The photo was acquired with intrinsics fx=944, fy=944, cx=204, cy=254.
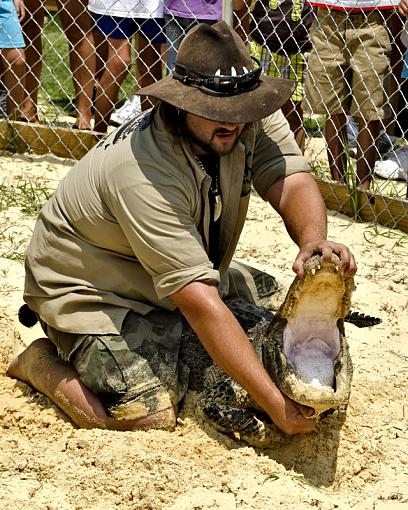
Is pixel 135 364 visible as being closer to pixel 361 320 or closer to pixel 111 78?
pixel 361 320

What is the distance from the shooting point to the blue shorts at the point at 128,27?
620 centimetres

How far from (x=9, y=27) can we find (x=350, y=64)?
7.50 ft

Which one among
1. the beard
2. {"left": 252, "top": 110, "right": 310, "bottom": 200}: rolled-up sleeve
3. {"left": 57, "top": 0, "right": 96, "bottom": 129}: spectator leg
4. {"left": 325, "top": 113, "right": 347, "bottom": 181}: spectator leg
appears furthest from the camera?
{"left": 57, "top": 0, "right": 96, "bottom": 129}: spectator leg

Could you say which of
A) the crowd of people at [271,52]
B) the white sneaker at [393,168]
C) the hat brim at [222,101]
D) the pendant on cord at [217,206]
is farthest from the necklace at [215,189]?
the white sneaker at [393,168]

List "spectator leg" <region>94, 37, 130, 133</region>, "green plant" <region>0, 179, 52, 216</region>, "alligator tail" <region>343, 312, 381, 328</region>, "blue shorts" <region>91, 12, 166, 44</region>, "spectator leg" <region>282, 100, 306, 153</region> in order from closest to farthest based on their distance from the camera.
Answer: "alligator tail" <region>343, 312, 381, 328</region> < "green plant" <region>0, 179, 52, 216</region> < "spectator leg" <region>282, 100, 306, 153</region> < "blue shorts" <region>91, 12, 166, 44</region> < "spectator leg" <region>94, 37, 130, 133</region>

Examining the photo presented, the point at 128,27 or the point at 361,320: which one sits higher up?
the point at 128,27

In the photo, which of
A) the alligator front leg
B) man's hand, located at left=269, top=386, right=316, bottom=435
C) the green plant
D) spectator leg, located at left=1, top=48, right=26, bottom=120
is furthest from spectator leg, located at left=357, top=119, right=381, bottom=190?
man's hand, located at left=269, top=386, right=316, bottom=435

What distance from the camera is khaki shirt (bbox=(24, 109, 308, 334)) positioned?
121 inches

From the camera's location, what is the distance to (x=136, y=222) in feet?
10.1

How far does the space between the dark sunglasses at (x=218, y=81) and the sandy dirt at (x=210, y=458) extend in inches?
46.2

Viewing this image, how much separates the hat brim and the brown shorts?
2.58 m

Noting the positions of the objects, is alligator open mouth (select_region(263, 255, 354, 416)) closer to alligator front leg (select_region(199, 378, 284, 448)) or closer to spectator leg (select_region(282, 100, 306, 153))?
alligator front leg (select_region(199, 378, 284, 448))

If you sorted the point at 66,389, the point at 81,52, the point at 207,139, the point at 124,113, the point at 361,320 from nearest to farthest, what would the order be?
the point at 207,139 < the point at 66,389 < the point at 361,320 < the point at 81,52 < the point at 124,113

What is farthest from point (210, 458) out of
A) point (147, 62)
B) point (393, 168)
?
point (147, 62)
